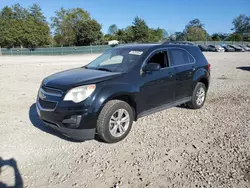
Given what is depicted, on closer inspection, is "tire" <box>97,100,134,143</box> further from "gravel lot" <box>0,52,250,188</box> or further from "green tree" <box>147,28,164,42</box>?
"green tree" <box>147,28,164,42</box>

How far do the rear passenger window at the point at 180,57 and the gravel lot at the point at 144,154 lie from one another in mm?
1277

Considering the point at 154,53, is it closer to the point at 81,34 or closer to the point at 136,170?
the point at 136,170

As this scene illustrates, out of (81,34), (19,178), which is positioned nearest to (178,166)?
(19,178)

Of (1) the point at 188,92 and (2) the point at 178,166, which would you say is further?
(1) the point at 188,92

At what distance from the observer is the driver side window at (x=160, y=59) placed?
14.9ft

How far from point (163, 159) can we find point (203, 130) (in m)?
1.49

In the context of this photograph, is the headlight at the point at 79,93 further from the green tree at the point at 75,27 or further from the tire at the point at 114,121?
the green tree at the point at 75,27

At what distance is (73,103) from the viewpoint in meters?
3.43

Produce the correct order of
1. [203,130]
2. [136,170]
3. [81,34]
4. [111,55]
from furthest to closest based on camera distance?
[81,34] → [111,55] → [203,130] → [136,170]

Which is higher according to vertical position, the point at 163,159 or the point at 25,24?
the point at 25,24

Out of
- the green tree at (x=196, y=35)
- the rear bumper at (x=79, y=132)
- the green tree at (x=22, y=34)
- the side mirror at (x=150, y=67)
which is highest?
the green tree at (x=196, y=35)

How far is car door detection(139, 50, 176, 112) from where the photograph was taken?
4.20 metres

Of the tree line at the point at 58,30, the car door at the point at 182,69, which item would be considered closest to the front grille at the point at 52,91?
the car door at the point at 182,69

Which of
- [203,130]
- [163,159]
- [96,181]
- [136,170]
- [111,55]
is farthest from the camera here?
[111,55]
